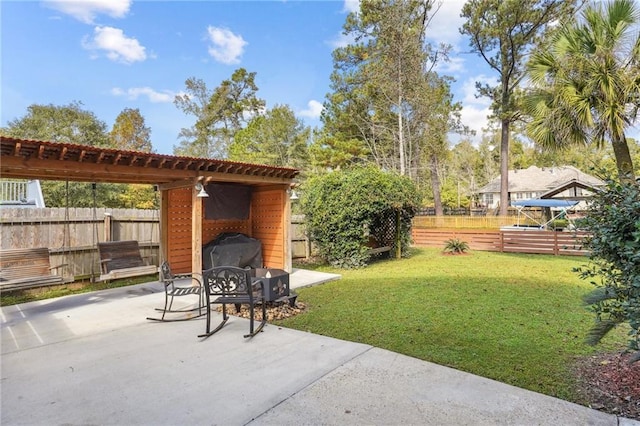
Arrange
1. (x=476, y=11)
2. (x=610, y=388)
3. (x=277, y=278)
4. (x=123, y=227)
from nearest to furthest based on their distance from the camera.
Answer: (x=610, y=388) → (x=277, y=278) → (x=123, y=227) → (x=476, y=11)

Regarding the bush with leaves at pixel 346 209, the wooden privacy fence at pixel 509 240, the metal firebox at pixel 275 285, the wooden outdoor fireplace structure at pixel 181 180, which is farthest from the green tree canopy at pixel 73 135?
the wooden privacy fence at pixel 509 240

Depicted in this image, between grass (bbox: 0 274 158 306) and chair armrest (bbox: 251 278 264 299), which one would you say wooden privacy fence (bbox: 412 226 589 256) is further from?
grass (bbox: 0 274 158 306)

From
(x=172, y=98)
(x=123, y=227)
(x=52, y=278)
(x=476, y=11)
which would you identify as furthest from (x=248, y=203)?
(x=172, y=98)

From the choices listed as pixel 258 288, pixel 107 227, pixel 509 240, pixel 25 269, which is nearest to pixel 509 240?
pixel 509 240

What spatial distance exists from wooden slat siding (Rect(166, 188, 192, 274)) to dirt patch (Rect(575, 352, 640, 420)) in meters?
7.03

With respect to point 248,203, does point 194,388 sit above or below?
below

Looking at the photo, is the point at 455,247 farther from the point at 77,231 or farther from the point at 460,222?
the point at 77,231

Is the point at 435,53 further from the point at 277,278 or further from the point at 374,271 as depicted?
the point at 277,278

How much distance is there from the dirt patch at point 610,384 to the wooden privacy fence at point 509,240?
777 centimetres

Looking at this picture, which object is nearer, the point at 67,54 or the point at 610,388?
the point at 610,388

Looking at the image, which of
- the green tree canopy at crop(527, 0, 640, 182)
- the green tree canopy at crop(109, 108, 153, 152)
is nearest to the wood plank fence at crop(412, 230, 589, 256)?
the green tree canopy at crop(527, 0, 640, 182)

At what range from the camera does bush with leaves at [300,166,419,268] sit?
8539 mm

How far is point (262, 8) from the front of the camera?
906 cm

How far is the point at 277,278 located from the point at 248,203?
423cm
